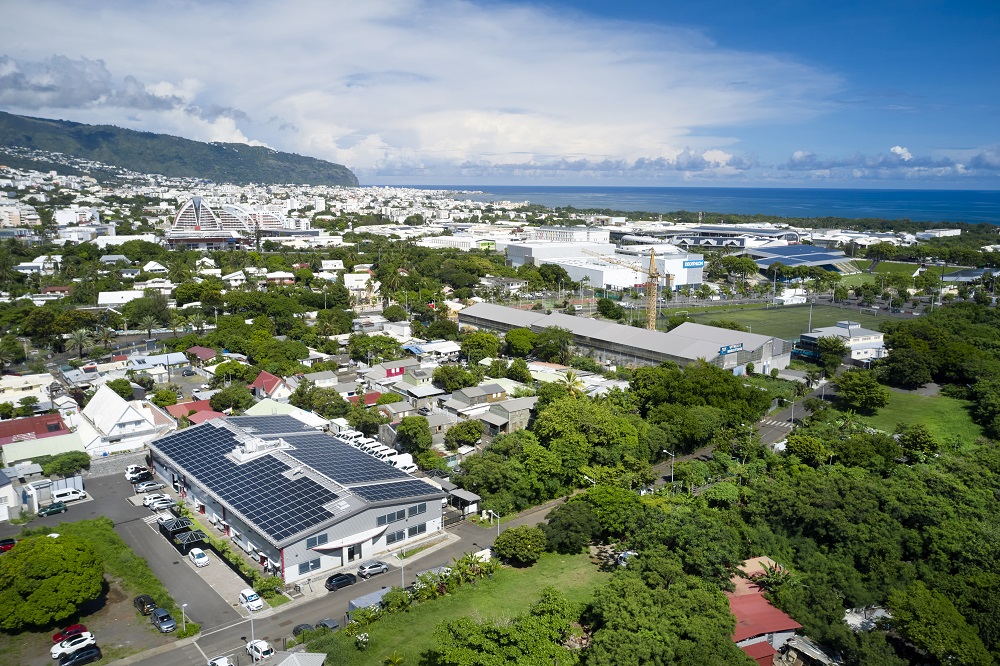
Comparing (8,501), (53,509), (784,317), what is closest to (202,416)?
(53,509)

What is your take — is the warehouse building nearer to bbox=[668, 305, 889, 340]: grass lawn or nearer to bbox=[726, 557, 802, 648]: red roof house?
bbox=[668, 305, 889, 340]: grass lawn

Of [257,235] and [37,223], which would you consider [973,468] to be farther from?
[37,223]

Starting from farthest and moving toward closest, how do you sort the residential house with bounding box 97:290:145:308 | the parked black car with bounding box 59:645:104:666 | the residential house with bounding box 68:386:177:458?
the residential house with bounding box 97:290:145:308 → the residential house with bounding box 68:386:177:458 → the parked black car with bounding box 59:645:104:666

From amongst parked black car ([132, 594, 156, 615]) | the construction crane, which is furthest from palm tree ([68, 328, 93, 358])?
the construction crane

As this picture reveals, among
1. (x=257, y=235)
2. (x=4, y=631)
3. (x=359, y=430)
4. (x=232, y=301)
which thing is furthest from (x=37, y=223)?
(x=4, y=631)

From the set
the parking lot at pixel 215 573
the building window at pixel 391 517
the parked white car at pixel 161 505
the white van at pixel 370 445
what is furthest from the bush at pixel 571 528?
the parked white car at pixel 161 505

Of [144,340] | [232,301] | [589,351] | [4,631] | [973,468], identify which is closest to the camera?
[4,631]

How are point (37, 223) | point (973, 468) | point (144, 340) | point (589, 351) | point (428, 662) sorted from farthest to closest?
point (37, 223)
point (144, 340)
point (589, 351)
point (973, 468)
point (428, 662)

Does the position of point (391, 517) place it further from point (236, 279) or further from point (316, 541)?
point (236, 279)
